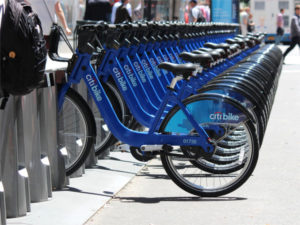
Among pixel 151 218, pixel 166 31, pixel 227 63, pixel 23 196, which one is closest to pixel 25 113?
pixel 23 196

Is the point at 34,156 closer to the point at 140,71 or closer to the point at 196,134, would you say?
the point at 196,134

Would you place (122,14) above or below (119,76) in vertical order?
above

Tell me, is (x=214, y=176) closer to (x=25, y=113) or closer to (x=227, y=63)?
(x=25, y=113)

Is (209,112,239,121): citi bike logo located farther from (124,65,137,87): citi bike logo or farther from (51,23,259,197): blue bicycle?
(124,65,137,87): citi bike logo

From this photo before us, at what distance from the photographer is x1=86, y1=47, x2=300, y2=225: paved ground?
18.7 ft

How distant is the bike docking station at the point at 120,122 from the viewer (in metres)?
5.95

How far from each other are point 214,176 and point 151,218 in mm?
1044

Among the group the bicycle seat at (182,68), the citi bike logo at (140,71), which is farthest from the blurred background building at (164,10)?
the bicycle seat at (182,68)

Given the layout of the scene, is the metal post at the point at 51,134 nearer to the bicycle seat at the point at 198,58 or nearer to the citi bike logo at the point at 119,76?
the citi bike logo at the point at 119,76

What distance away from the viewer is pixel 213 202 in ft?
20.7

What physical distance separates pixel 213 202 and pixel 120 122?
1.11m

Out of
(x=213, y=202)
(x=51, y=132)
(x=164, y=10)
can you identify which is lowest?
(x=213, y=202)

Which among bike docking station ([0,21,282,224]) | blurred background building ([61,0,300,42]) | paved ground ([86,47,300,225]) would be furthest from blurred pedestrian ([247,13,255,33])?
bike docking station ([0,21,282,224])

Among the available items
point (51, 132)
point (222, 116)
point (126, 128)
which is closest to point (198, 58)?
point (222, 116)
